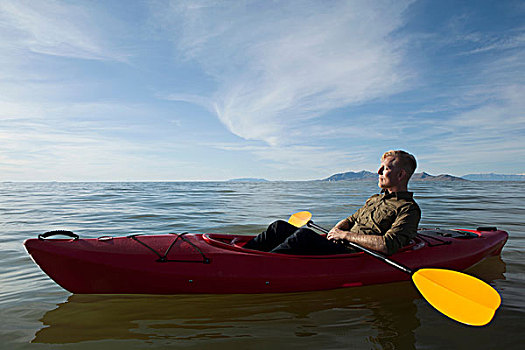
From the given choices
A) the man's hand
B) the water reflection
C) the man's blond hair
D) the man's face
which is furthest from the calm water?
the man's blond hair

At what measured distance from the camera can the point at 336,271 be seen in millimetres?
3377

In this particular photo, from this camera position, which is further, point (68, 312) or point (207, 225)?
point (207, 225)

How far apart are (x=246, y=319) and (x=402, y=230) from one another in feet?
5.44

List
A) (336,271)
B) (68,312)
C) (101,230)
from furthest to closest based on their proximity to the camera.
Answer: (101,230) < (336,271) < (68,312)

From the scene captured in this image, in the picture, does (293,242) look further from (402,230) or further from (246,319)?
(402,230)

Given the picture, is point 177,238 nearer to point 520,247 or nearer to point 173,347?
point 173,347

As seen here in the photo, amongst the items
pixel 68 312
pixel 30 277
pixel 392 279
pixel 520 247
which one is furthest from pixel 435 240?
pixel 30 277

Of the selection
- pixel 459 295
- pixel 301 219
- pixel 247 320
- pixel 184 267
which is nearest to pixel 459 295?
pixel 459 295

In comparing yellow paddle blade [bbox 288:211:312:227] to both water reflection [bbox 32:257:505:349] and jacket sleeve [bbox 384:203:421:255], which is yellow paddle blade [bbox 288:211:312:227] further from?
jacket sleeve [bbox 384:203:421:255]

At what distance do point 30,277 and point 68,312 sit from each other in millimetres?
1345

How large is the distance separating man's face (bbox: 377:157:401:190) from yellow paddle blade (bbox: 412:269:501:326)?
3.10 feet

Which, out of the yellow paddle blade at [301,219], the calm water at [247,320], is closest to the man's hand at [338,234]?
the calm water at [247,320]

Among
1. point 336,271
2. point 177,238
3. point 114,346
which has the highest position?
point 177,238

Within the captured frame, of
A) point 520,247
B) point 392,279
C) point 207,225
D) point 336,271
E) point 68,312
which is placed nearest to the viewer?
point 68,312
